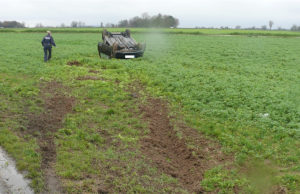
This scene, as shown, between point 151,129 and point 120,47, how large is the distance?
12464 mm

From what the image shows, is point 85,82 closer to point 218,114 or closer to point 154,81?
point 154,81

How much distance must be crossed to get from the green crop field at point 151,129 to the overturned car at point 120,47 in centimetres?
504

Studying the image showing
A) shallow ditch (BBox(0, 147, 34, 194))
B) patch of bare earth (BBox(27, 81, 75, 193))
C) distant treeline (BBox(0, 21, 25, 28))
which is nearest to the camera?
shallow ditch (BBox(0, 147, 34, 194))

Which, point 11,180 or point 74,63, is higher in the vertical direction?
point 74,63

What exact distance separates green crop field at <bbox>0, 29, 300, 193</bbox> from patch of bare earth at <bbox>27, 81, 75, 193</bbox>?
33 millimetres

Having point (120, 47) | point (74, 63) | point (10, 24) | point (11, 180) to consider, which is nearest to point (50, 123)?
point (11, 180)

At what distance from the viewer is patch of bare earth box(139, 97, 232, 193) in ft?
21.1

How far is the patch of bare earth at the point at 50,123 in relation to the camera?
5.95 metres

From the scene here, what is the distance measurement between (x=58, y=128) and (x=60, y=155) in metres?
1.74

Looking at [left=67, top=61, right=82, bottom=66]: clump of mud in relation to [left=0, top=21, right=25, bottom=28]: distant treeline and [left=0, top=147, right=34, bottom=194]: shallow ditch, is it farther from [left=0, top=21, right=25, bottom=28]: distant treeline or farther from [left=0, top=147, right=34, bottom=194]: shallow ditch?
[left=0, top=21, right=25, bottom=28]: distant treeline

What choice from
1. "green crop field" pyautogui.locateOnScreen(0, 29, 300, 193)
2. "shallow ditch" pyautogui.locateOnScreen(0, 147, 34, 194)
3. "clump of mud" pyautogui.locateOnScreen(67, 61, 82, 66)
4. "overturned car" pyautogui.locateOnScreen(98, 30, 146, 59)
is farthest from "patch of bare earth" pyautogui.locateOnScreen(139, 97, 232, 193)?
"overturned car" pyautogui.locateOnScreen(98, 30, 146, 59)

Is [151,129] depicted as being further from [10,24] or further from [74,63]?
[10,24]

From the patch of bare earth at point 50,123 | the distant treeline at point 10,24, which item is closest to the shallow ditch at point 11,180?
the patch of bare earth at point 50,123

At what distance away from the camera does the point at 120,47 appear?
20188mm
